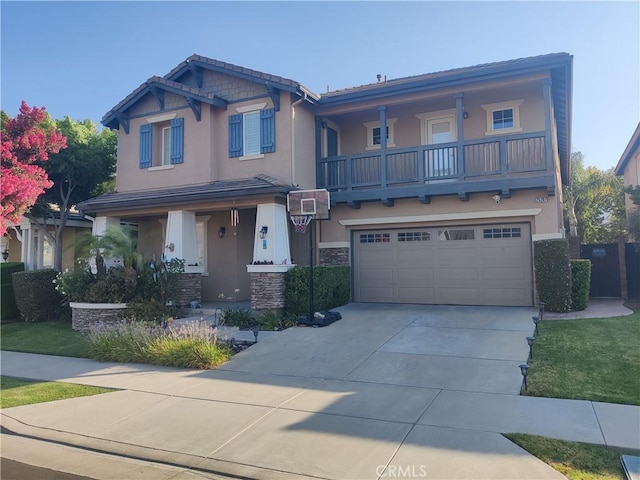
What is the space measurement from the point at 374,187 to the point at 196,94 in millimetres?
6221

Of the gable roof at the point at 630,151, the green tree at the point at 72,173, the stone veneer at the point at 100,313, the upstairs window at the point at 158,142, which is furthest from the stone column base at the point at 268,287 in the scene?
the gable roof at the point at 630,151

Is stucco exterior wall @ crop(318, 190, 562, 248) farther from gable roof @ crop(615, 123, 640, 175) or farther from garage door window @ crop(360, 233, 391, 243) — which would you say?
gable roof @ crop(615, 123, 640, 175)

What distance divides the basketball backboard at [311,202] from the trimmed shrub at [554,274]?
5.51 metres

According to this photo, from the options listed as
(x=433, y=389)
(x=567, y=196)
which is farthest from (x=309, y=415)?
(x=567, y=196)

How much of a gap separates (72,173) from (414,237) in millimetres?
13437

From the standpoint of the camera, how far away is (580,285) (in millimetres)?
12125

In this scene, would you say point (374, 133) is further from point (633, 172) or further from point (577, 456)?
point (633, 172)

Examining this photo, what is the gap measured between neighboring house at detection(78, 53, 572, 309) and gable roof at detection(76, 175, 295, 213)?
0.05m

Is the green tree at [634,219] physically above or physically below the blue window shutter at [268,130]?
below

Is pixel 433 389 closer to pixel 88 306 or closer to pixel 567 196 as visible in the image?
pixel 88 306

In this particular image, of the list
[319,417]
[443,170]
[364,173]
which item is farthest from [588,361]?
[364,173]

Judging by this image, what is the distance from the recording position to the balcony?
12844mm

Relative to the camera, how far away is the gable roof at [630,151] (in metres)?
19.2

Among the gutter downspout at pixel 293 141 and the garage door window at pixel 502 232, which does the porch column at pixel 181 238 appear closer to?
the gutter downspout at pixel 293 141
